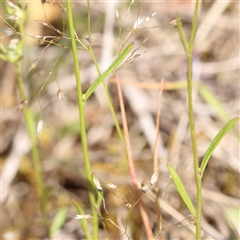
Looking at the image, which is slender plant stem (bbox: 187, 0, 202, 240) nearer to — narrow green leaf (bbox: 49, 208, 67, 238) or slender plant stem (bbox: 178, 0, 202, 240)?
slender plant stem (bbox: 178, 0, 202, 240)

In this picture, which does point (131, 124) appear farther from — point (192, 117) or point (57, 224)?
point (192, 117)

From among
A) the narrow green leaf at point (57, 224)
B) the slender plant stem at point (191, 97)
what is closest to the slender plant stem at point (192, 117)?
the slender plant stem at point (191, 97)

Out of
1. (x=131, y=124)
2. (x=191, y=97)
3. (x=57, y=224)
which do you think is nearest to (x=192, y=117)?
(x=191, y=97)

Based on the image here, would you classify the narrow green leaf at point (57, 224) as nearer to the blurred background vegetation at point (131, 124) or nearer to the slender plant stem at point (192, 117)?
the blurred background vegetation at point (131, 124)

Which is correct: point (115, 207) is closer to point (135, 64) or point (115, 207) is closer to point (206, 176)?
point (206, 176)

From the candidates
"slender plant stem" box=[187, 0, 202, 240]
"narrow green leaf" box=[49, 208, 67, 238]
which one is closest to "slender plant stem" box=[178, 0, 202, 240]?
"slender plant stem" box=[187, 0, 202, 240]

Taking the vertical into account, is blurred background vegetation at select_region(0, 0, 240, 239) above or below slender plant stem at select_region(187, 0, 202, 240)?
below

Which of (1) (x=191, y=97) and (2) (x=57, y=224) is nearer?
(1) (x=191, y=97)

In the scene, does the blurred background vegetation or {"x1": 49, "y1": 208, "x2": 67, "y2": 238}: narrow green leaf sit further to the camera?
the blurred background vegetation

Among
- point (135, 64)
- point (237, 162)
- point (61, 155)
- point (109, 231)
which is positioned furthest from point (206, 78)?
point (109, 231)
